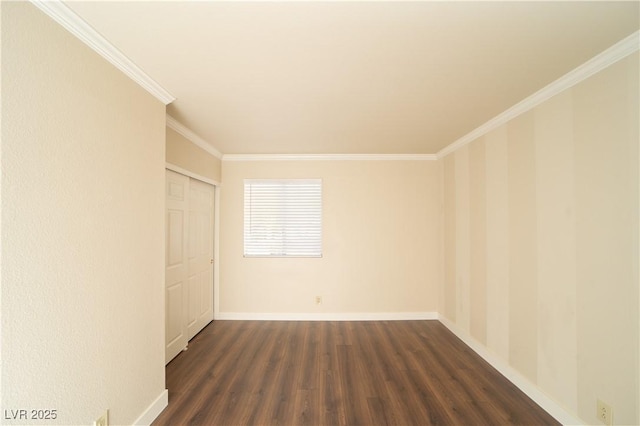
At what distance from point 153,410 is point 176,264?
1.40 m

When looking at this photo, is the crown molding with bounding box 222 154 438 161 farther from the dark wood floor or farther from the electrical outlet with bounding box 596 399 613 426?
the electrical outlet with bounding box 596 399 613 426

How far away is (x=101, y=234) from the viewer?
5.00 feet

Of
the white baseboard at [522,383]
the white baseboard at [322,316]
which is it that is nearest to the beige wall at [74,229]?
the white baseboard at [322,316]

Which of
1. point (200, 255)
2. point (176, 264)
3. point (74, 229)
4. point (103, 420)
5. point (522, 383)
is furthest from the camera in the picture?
point (200, 255)

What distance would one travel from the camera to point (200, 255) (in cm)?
350

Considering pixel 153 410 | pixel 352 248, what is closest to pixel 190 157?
pixel 153 410

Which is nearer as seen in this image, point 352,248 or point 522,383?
point 522,383

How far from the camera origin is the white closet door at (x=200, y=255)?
10.7 feet

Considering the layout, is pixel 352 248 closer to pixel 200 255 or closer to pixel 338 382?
pixel 338 382

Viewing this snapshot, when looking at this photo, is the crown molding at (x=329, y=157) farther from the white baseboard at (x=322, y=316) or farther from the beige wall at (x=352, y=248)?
the white baseboard at (x=322, y=316)

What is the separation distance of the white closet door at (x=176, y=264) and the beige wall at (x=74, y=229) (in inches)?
33.3

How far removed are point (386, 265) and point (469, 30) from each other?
3.20m

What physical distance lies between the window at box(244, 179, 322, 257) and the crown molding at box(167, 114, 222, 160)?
26.7 inches

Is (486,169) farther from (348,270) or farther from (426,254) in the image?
(348,270)
